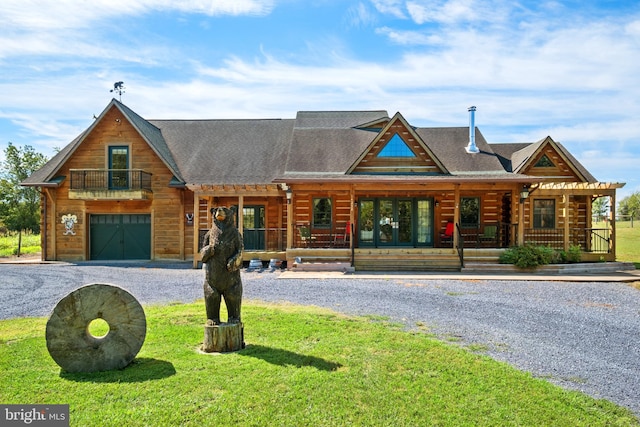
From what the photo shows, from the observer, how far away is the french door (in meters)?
18.0

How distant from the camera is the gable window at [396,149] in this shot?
1750 centimetres

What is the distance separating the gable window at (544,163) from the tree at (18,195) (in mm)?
36567

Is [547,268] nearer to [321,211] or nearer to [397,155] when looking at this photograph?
[397,155]

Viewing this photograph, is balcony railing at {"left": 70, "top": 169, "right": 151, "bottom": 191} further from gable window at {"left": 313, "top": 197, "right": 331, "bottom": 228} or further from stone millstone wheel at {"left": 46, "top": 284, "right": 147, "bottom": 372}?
stone millstone wheel at {"left": 46, "top": 284, "right": 147, "bottom": 372}

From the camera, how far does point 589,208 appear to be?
19000 mm

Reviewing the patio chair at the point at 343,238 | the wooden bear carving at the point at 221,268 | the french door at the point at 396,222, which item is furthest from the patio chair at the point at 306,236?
the wooden bear carving at the point at 221,268

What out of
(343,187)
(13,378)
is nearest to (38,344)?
(13,378)

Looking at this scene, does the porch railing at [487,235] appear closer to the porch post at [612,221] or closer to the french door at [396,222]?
the french door at [396,222]

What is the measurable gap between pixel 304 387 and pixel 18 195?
149ft

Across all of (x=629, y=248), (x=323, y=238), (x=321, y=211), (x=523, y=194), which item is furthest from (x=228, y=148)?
(x=629, y=248)

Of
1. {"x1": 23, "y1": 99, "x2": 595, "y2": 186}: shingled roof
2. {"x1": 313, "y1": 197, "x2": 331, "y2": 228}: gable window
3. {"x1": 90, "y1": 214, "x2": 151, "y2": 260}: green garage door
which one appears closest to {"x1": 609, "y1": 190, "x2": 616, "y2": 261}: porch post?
{"x1": 23, "y1": 99, "x2": 595, "y2": 186}: shingled roof

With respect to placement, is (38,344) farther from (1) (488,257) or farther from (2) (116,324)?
(1) (488,257)

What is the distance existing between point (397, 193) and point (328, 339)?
1199cm

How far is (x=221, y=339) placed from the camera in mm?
6117
